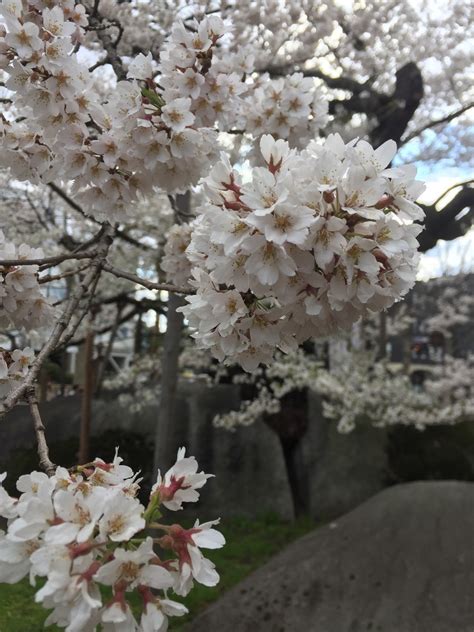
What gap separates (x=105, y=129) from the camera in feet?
5.71

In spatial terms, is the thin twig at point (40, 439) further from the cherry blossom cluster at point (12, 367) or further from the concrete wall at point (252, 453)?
the concrete wall at point (252, 453)

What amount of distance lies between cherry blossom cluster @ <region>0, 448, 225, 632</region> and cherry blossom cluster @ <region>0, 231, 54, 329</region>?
83cm

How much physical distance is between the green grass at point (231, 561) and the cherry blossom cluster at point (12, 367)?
22.7 inches

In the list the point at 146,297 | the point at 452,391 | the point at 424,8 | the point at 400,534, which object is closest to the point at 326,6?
the point at 424,8

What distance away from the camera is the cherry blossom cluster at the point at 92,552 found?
2.68 feet

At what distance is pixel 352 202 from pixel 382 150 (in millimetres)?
156

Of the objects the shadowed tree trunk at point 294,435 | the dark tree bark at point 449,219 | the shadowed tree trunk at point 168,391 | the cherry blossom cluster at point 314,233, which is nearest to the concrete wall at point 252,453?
the shadowed tree trunk at point 294,435

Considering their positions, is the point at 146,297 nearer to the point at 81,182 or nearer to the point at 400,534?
the point at 400,534

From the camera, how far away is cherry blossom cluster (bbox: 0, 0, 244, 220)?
1644mm

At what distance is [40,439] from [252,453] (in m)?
6.17

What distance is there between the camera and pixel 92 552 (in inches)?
33.2

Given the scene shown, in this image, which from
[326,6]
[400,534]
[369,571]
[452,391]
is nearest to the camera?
[369,571]

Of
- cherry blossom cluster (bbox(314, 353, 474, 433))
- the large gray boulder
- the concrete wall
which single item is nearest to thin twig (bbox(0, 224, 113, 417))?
the large gray boulder

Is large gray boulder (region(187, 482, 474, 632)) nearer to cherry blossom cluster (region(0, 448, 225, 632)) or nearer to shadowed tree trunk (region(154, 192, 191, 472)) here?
shadowed tree trunk (region(154, 192, 191, 472))
